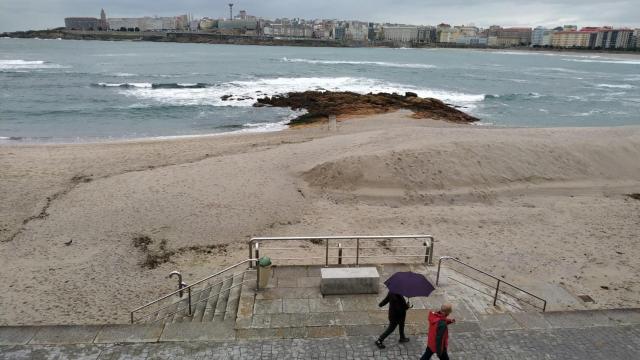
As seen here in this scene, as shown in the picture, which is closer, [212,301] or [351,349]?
[351,349]

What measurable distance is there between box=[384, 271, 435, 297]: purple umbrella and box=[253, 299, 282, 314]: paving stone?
8.15 ft

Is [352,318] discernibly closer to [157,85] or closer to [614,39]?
[157,85]

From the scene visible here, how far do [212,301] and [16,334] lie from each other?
11.2 feet

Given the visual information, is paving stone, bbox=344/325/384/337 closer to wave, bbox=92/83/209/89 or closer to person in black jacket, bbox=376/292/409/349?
person in black jacket, bbox=376/292/409/349

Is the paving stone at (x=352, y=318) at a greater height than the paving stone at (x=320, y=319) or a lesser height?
greater

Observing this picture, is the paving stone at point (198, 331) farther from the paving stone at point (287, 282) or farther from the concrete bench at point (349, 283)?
the concrete bench at point (349, 283)

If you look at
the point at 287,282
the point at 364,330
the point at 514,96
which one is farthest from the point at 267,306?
the point at 514,96

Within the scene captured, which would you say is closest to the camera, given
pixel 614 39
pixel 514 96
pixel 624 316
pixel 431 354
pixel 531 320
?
pixel 431 354

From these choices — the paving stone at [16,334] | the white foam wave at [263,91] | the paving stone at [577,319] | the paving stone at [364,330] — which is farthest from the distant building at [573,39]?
the paving stone at [16,334]

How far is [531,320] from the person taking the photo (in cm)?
865

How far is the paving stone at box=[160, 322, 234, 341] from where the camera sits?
25.8 ft

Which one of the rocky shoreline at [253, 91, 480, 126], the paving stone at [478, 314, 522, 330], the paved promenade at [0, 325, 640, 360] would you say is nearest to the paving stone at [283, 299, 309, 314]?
the paved promenade at [0, 325, 640, 360]

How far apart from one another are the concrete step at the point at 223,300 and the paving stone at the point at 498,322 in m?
4.95

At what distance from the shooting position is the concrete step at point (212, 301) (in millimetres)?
8683
